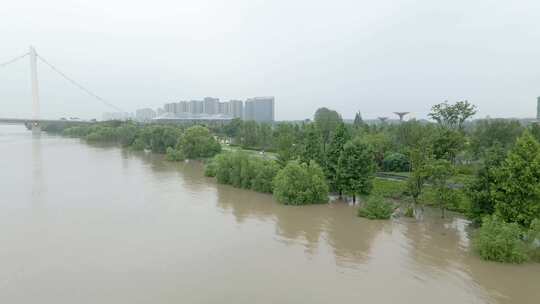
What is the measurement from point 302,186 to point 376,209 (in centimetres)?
341

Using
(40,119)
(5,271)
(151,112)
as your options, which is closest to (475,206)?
(5,271)

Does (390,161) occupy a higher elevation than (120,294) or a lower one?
higher

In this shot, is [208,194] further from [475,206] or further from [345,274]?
[475,206]

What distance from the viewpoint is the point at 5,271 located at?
32.9 feet

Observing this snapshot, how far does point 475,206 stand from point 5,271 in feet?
47.3

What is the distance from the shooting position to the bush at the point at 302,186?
651 inches

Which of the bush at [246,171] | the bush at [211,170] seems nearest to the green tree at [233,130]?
the bush at [211,170]

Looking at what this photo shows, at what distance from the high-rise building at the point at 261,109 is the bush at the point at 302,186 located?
9899 cm

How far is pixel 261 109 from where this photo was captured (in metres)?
117

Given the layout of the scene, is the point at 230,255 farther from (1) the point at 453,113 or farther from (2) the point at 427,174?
(1) the point at 453,113

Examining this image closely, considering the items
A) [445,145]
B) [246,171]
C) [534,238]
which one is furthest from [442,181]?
[246,171]

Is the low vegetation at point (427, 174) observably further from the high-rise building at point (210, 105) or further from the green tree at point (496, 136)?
the high-rise building at point (210, 105)

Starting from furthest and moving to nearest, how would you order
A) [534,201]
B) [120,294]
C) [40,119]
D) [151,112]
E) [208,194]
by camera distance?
[151,112]
[40,119]
[208,194]
[534,201]
[120,294]

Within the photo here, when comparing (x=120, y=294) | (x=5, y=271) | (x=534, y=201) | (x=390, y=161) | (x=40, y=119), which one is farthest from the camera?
(x=40, y=119)
